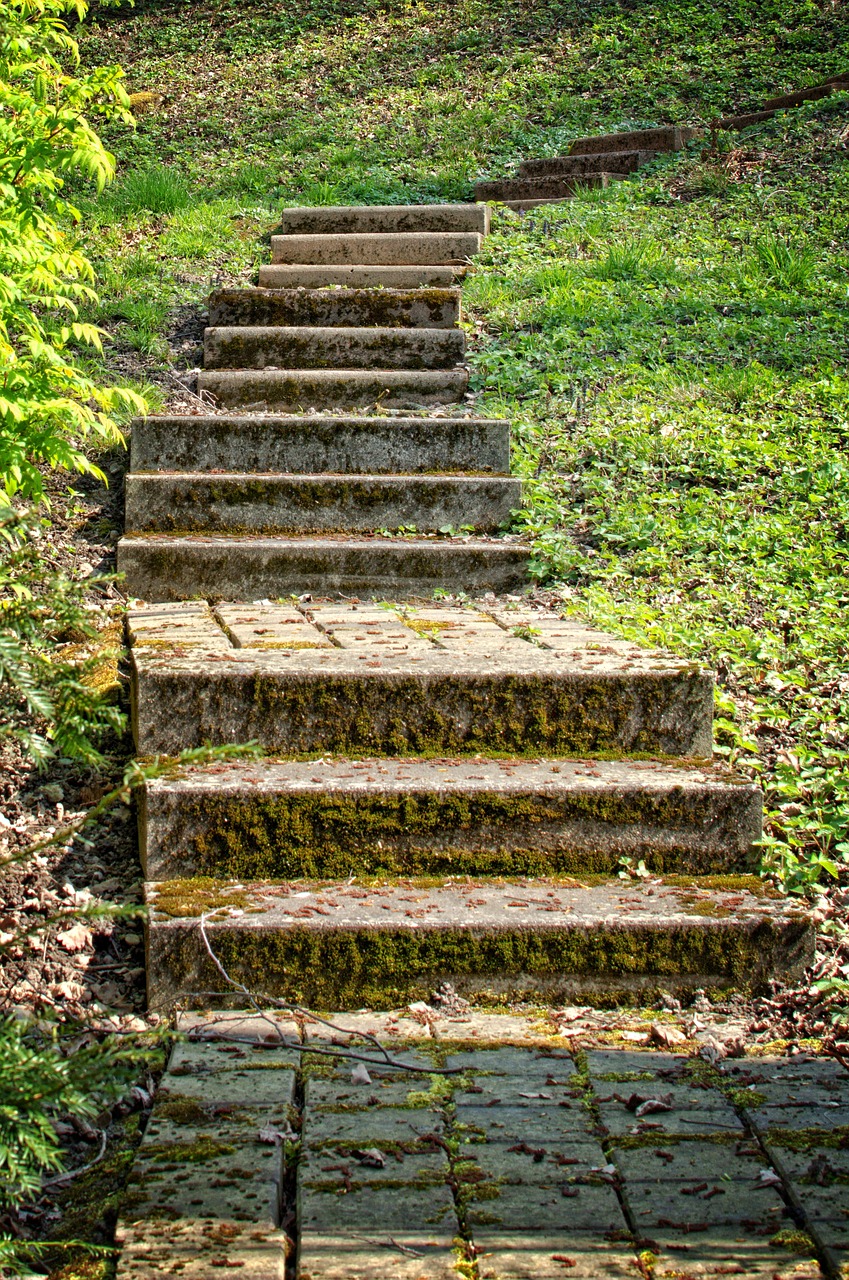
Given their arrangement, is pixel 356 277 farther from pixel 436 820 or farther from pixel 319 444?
pixel 436 820

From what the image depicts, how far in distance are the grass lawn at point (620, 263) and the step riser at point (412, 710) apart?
40 centimetres

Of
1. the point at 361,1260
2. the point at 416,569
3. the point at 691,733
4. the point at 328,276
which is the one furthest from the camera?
the point at 328,276

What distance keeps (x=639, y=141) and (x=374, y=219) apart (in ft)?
10.2

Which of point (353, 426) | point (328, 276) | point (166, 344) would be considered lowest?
point (353, 426)

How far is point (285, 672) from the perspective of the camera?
9.46ft

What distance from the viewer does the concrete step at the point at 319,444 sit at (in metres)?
4.68

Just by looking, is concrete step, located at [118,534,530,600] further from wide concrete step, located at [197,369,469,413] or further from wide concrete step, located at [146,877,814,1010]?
wide concrete step, located at [146,877,814,1010]

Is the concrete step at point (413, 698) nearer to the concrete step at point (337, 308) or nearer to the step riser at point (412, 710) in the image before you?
the step riser at point (412, 710)

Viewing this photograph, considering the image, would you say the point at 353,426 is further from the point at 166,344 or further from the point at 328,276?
the point at 328,276

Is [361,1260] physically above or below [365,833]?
below

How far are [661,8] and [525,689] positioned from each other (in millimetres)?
11385

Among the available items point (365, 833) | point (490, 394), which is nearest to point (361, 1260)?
point (365, 833)

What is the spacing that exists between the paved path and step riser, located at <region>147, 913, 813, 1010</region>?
0.37 ft

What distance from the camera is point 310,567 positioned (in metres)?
4.23
